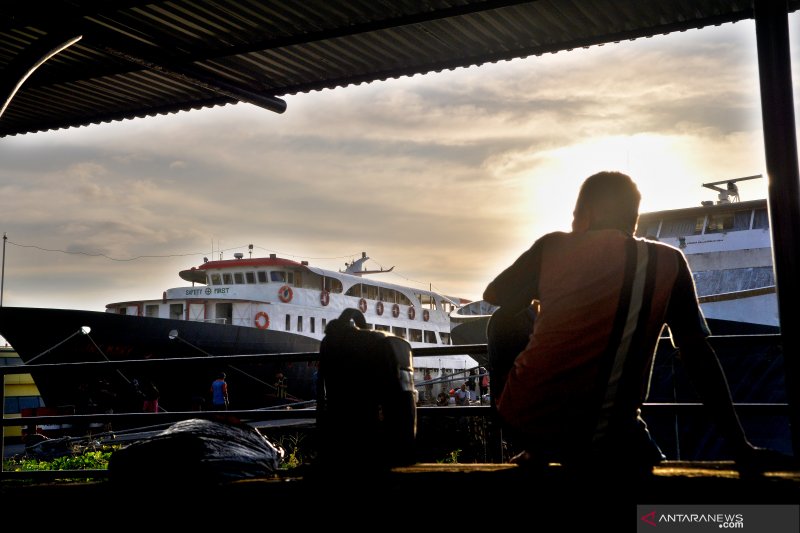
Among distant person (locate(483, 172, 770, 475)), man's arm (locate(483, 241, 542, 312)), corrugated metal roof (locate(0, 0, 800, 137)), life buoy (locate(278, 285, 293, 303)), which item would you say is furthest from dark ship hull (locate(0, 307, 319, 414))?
distant person (locate(483, 172, 770, 475))

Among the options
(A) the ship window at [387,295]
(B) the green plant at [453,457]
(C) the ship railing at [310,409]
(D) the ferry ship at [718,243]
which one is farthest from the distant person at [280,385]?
(C) the ship railing at [310,409]

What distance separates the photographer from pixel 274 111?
21.6 feet

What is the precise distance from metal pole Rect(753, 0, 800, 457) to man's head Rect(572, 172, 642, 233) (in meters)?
1.07

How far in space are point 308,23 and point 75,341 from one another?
2120 cm

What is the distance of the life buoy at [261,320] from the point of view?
28844mm

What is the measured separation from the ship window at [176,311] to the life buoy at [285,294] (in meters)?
3.81

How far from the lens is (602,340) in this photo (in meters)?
2.39

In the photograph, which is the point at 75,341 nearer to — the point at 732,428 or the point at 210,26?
the point at 210,26

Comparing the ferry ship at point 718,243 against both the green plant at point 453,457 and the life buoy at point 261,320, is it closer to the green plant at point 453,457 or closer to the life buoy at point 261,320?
→ the green plant at point 453,457

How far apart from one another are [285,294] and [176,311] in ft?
13.9

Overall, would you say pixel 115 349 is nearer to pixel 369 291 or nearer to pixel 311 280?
pixel 311 280

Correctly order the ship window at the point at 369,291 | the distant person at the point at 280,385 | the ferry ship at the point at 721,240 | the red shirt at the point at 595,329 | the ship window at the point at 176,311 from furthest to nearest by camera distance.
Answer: the ship window at the point at 369,291 < the ship window at the point at 176,311 < the distant person at the point at 280,385 < the ferry ship at the point at 721,240 < the red shirt at the point at 595,329

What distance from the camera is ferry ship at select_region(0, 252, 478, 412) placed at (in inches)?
926

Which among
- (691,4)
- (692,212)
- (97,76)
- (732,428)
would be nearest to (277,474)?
(732,428)
